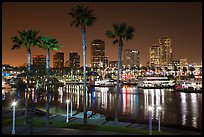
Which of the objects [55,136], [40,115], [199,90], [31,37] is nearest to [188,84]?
[199,90]

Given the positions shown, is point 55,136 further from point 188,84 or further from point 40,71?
point 188,84

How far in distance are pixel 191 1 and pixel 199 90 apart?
154 meters

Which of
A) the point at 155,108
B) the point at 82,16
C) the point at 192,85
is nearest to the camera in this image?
the point at 82,16

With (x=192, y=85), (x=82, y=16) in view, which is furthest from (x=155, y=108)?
(x=192, y=85)

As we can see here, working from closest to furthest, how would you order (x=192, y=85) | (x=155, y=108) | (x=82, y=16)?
(x=82, y=16), (x=155, y=108), (x=192, y=85)

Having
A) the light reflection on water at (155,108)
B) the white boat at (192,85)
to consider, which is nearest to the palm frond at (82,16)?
the light reflection on water at (155,108)

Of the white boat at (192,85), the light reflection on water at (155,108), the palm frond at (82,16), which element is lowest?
the light reflection on water at (155,108)

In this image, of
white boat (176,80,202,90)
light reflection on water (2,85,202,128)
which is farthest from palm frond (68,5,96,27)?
white boat (176,80,202,90)

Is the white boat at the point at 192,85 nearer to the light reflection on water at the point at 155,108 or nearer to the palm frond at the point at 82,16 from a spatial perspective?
the light reflection on water at the point at 155,108

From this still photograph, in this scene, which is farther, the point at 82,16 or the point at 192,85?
the point at 192,85

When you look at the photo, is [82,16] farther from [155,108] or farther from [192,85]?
[192,85]

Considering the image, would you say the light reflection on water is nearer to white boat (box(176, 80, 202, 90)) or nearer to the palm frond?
the palm frond

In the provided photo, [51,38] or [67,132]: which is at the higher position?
[51,38]

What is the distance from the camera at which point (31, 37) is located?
41406mm
